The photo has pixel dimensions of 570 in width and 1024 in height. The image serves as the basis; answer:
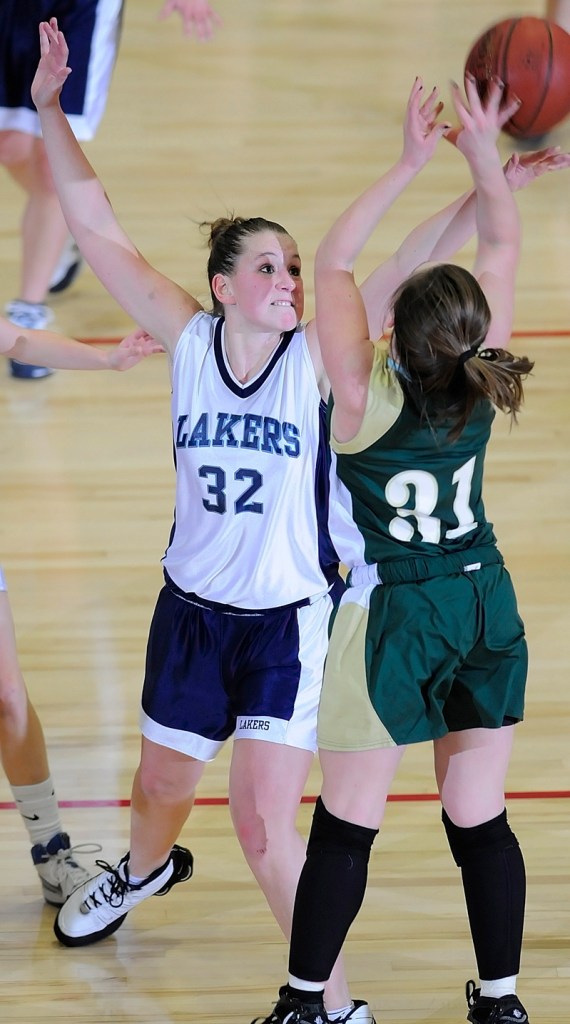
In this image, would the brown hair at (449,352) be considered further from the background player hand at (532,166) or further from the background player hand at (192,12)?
the background player hand at (192,12)

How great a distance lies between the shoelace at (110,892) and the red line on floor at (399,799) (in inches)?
18.9

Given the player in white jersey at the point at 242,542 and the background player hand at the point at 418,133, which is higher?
the background player hand at the point at 418,133

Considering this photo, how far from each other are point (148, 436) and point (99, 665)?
1.46m

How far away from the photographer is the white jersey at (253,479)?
3.05m

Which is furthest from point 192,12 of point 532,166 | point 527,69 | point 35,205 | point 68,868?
point 68,868

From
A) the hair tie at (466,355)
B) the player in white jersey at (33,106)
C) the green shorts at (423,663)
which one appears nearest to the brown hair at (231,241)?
the hair tie at (466,355)

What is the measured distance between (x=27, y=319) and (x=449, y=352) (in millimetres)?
3880

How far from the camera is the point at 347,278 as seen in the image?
2.80m

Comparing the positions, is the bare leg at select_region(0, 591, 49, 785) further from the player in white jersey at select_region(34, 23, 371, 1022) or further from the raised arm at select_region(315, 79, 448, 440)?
the raised arm at select_region(315, 79, 448, 440)

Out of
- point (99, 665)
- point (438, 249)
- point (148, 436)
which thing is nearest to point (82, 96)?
point (148, 436)

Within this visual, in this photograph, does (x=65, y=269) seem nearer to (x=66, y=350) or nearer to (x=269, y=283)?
(x=66, y=350)

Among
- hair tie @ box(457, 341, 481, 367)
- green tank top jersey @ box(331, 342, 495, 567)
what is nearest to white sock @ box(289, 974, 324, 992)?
green tank top jersey @ box(331, 342, 495, 567)

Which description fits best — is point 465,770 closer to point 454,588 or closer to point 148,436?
point 454,588

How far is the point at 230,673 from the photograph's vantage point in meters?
3.09
